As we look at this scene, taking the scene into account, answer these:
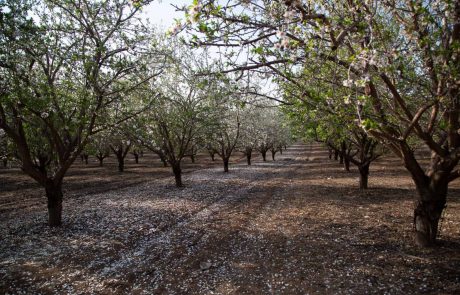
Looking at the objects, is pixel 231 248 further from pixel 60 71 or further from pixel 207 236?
pixel 60 71

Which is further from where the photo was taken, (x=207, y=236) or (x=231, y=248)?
(x=207, y=236)

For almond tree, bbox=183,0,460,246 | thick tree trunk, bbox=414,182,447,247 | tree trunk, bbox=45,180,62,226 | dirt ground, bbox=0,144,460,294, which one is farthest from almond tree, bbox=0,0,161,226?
thick tree trunk, bbox=414,182,447,247

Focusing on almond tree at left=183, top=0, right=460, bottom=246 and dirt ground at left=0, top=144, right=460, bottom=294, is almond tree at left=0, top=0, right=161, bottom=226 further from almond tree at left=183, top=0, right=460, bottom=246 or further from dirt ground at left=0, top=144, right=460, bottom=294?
almond tree at left=183, top=0, right=460, bottom=246

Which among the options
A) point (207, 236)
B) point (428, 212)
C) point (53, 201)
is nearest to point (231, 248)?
point (207, 236)

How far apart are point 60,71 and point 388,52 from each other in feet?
44.5

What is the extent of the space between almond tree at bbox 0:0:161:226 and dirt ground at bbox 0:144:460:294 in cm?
327

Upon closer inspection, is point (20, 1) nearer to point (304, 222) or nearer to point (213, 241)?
point (213, 241)

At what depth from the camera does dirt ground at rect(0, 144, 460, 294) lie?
7.98 metres

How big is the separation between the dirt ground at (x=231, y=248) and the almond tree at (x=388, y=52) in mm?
2121

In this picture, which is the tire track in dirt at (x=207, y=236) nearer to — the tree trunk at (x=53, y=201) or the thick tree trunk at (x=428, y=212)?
the tree trunk at (x=53, y=201)

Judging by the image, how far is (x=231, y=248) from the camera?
10656 mm

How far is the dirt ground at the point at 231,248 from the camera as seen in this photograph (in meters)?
7.98

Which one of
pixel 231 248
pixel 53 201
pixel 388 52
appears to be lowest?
pixel 231 248

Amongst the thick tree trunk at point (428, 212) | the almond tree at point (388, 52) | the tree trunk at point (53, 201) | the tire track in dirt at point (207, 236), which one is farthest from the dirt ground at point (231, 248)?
the almond tree at point (388, 52)
